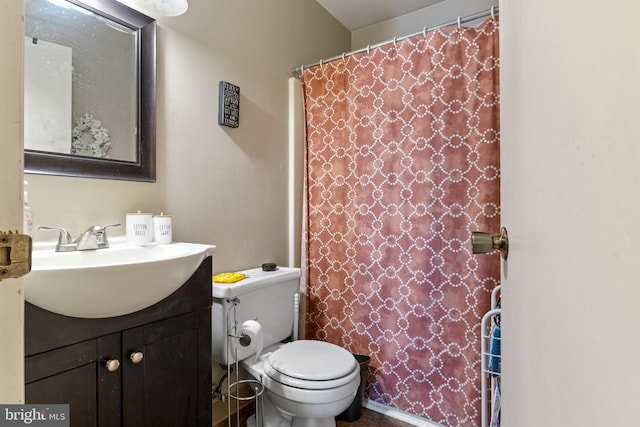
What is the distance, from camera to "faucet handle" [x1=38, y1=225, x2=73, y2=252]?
1002 mm

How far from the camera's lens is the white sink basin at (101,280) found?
0.71m

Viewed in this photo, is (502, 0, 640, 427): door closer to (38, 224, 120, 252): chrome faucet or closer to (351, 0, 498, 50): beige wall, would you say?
(38, 224, 120, 252): chrome faucet

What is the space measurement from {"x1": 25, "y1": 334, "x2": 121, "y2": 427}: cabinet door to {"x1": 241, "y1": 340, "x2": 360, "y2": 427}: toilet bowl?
591 millimetres

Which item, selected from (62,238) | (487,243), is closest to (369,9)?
(487,243)

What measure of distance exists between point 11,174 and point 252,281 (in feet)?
3.69

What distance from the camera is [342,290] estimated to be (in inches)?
73.7

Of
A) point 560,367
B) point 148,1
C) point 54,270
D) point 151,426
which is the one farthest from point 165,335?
point 148,1

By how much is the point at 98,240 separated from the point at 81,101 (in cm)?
49

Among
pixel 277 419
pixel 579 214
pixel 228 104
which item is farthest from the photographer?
pixel 228 104

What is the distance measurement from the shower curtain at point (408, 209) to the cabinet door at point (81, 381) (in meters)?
1.21

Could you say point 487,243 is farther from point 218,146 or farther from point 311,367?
point 218,146

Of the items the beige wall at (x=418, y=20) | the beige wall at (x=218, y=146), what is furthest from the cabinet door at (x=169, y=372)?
the beige wall at (x=418, y=20)

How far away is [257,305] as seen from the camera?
59.1 inches

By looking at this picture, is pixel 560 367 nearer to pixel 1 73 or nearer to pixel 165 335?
pixel 1 73
